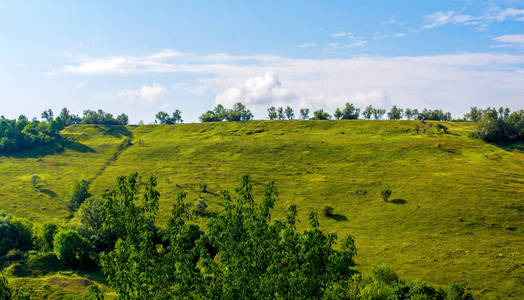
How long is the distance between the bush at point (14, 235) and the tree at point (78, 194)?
2790cm

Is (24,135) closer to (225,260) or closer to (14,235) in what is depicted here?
(14,235)

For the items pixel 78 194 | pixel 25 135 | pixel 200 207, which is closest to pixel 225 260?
pixel 200 207

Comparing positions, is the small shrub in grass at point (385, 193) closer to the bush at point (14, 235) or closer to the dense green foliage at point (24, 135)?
the bush at point (14, 235)

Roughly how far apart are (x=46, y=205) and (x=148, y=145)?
68208mm

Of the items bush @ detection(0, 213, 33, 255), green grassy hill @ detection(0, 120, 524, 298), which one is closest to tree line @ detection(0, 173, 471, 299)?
green grassy hill @ detection(0, 120, 524, 298)

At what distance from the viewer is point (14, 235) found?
64562 mm

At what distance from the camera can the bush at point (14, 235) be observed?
201ft

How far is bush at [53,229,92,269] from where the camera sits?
5759cm

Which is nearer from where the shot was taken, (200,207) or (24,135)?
(200,207)

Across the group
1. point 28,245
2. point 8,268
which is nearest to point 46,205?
point 28,245

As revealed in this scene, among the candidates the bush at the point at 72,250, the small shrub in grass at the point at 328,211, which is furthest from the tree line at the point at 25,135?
the small shrub in grass at the point at 328,211

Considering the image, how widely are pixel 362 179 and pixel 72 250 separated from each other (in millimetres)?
77937

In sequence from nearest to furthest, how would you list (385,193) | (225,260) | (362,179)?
1. (225,260)
2. (385,193)
3. (362,179)

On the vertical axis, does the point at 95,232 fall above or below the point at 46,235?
below
